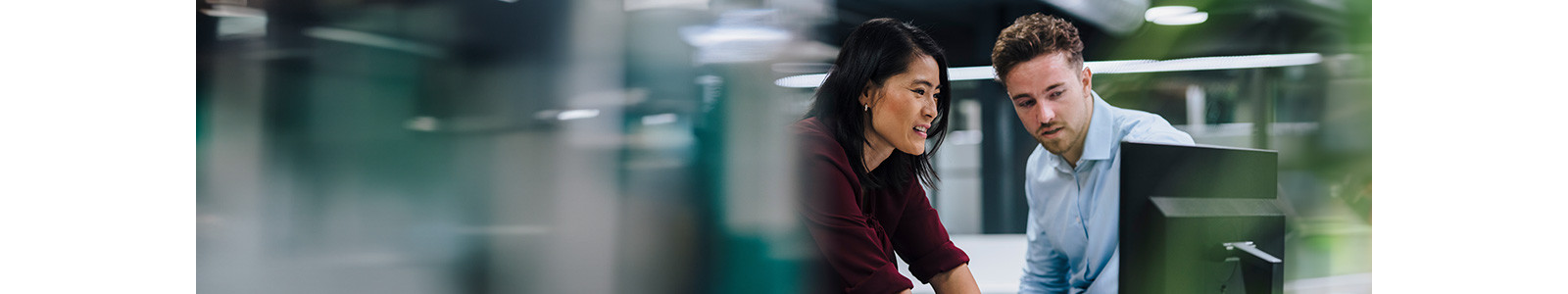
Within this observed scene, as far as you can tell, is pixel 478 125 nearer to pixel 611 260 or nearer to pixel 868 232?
pixel 611 260

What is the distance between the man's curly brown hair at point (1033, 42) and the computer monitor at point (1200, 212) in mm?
255

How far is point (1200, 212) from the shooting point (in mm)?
1567

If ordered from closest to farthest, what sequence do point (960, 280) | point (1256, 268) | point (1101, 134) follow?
point (1256, 268)
point (1101, 134)
point (960, 280)

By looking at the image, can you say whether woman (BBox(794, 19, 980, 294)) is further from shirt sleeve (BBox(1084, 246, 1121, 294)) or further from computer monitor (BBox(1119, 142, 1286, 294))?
computer monitor (BBox(1119, 142, 1286, 294))

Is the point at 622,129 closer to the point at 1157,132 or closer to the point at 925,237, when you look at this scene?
the point at 925,237

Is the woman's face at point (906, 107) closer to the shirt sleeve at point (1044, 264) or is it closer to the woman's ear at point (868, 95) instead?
the woman's ear at point (868, 95)

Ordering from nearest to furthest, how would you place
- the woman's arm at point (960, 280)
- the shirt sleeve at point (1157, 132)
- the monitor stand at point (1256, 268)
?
the monitor stand at point (1256, 268) → the shirt sleeve at point (1157, 132) → the woman's arm at point (960, 280)

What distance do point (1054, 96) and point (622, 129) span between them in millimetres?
992

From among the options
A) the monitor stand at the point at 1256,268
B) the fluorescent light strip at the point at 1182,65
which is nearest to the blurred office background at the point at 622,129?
the fluorescent light strip at the point at 1182,65

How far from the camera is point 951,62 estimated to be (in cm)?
167

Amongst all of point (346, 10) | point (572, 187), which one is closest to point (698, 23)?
point (572, 187)

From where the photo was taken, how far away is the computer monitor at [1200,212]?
1.55 m

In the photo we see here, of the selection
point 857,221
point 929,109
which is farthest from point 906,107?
point 857,221

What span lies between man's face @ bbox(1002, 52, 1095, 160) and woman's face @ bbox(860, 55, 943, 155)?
168mm
